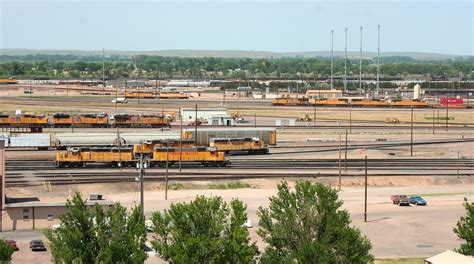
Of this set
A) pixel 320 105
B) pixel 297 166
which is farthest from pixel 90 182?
pixel 320 105

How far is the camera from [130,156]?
3150 inches

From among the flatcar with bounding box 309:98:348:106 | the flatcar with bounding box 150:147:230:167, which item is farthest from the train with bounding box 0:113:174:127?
the flatcar with bounding box 309:98:348:106

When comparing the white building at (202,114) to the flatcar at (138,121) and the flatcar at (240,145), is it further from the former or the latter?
the flatcar at (240,145)

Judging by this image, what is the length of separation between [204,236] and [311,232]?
16.8 ft

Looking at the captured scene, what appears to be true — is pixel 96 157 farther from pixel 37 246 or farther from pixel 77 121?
pixel 77 121

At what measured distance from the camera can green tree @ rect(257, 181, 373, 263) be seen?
1561 inches

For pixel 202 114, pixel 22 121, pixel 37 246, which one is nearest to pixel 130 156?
pixel 37 246

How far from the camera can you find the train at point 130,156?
79.2 meters

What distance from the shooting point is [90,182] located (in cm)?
6956

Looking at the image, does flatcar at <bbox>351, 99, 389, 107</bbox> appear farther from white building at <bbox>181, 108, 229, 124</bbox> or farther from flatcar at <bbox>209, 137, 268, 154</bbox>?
flatcar at <bbox>209, 137, 268, 154</bbox>

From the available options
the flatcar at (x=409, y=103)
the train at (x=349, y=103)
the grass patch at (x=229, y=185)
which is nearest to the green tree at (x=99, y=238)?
the grass patch at (x=229, y=185)

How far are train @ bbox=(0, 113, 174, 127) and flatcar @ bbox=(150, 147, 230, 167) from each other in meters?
33.4

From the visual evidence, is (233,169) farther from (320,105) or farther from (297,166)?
(320,105)

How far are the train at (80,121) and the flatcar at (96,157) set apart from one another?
31.3m
